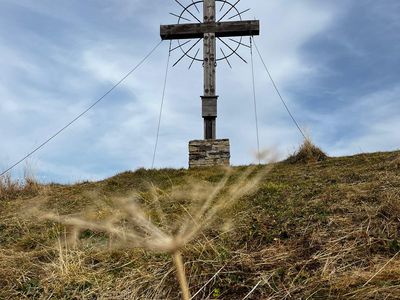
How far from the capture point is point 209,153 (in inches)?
428

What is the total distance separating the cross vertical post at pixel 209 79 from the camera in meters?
11.5

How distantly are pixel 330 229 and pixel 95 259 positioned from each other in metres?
2.28

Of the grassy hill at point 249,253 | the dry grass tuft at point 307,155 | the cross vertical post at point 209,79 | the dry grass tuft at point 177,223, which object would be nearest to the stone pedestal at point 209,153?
the cross vertical post at point 209,79

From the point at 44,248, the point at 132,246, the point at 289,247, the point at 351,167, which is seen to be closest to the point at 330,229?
the point at 289,247

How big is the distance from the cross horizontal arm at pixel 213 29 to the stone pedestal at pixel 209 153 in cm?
297

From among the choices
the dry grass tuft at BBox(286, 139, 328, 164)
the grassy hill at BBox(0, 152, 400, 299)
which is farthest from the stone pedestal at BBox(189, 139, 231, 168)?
the grassy hill at BBox(0, 152, 400, 299)

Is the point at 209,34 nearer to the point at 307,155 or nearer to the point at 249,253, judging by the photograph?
the point at 307,155

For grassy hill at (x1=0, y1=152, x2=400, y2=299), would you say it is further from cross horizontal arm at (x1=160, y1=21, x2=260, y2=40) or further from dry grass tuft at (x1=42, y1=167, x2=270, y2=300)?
cross horizontal arm at (x1=160, y1=21, x2=260, y2=40)

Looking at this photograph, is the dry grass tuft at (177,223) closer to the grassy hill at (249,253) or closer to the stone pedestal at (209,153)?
the grassy hill at (249,253)

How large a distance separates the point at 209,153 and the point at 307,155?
2.30 metres

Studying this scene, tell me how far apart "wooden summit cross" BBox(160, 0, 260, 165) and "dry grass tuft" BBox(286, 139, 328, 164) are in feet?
7.25

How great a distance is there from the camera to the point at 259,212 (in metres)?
5.40

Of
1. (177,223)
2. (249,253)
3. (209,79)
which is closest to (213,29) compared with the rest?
(209,79)

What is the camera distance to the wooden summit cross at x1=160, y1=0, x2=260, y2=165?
1151 centimetres
